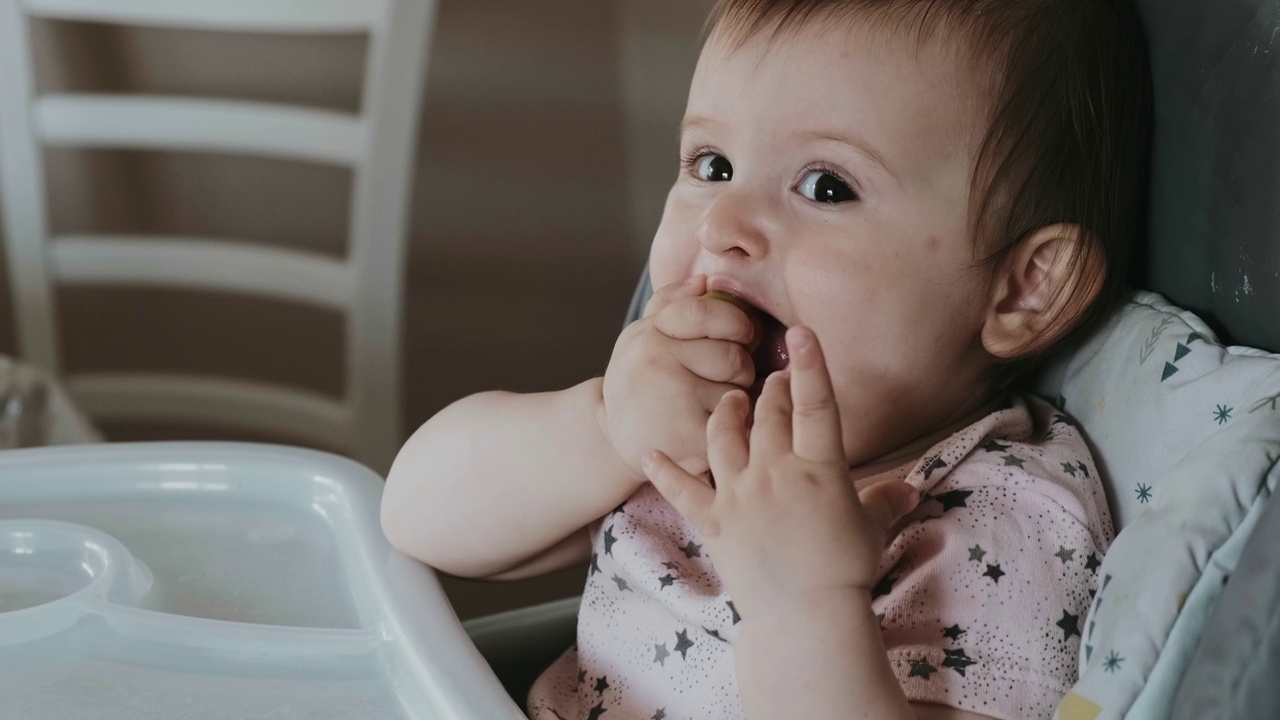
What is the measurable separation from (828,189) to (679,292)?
0.33 ft

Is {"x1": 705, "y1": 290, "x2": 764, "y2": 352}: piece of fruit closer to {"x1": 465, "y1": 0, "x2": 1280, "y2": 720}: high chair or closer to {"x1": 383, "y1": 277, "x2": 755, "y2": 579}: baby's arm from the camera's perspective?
{"x1": 383, "y1": 277, "x2": 755, "y2": 579}: baby's arm

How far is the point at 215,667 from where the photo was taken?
66cm

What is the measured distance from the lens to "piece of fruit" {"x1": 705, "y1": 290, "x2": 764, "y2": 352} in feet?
2.31

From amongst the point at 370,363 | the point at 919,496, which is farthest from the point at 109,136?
the point at 919,496

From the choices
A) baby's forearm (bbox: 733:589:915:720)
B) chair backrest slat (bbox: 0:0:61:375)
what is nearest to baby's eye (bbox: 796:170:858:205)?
baby's forearm (bbox: 733:589:915:720)

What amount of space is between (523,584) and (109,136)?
889mm

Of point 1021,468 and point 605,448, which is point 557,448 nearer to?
point 605,448

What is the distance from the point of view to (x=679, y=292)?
72 centimetres

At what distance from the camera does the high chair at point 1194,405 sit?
500mm

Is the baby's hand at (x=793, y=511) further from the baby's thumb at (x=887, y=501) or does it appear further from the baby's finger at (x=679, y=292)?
the baby's finger at (x=679, y=292)

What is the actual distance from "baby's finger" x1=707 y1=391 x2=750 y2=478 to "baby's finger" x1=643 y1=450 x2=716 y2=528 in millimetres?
11

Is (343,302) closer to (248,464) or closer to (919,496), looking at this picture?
(248,464)

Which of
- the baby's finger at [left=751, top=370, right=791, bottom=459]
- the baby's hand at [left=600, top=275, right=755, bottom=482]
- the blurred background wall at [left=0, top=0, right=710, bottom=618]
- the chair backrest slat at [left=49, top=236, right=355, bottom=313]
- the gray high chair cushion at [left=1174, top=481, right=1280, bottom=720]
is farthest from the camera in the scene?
the blurred background wall at [left=0, top=0, right=710, bottom=618]

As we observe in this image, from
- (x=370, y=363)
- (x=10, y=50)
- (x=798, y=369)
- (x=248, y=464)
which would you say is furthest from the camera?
(x=370, y=363)
